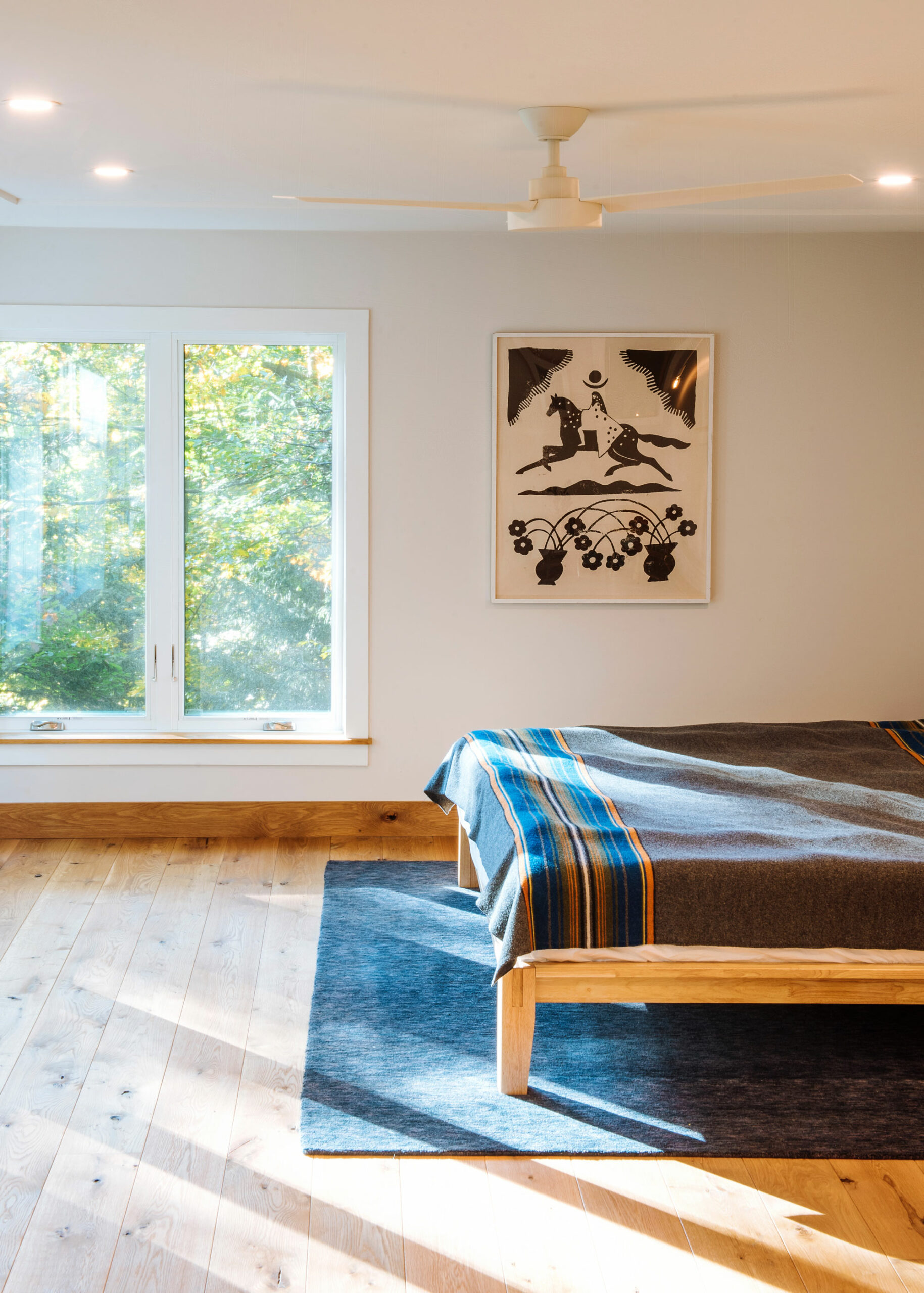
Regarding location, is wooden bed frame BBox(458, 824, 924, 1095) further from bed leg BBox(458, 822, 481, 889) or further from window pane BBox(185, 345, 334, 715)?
window pane BBox(185, 345, 334, 715)

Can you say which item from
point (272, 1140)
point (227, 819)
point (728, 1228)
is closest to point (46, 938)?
point (227, 819)

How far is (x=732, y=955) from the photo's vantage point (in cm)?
254

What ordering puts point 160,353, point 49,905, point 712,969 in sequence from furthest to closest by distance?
point 160,353 < point 49,905 < point 712,969

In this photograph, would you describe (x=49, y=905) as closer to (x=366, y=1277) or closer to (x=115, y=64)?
(x=366, y=1277)

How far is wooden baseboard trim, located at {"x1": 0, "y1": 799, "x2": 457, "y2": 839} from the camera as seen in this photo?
455 centimetres

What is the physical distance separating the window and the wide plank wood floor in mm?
1707

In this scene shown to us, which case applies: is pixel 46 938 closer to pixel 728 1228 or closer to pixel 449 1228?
pixel 449 1228

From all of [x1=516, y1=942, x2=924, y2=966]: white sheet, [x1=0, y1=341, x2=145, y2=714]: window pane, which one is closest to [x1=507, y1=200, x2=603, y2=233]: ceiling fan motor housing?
[x1=516, y1=942, x2=924, y2=966]: white sheet

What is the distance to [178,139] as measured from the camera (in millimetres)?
3215

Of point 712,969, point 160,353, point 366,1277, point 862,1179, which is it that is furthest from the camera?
point 160,353

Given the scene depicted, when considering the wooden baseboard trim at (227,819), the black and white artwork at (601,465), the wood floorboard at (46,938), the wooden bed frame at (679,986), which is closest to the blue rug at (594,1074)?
the wooden bed frame at (679,986)

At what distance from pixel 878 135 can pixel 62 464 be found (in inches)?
126

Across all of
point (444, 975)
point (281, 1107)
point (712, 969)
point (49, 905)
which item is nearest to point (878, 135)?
point (712, 969)

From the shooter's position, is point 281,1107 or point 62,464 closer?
point 281,1107
